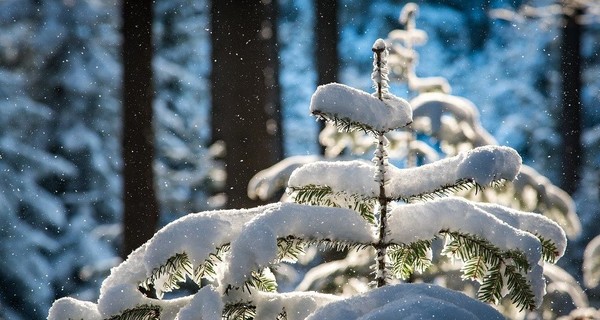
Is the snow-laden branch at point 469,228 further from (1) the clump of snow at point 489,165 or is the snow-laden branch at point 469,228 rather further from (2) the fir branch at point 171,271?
(2) the fir branch at point 171,271

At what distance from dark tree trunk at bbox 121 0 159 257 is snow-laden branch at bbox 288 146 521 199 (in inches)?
219

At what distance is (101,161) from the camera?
11484 mm

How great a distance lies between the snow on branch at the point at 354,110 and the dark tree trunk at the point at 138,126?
571cm

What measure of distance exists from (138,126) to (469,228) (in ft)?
19.8

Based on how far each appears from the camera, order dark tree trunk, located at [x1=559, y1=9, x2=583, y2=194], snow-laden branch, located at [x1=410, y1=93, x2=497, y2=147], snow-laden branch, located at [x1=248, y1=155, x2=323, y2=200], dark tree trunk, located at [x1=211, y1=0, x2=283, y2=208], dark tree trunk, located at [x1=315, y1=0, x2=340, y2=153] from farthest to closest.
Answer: dark tree trunk, located at [x1=559, y1=9, x2=583, y2=194]
dark tree trunk, located at [x1=315, y1=0, x2=340, y2=153]
dark tree trunk, located at [x1=211, y1=0, x2=283, y2=208]
snow-laden branch, located at [x1=248, y1=155, x2=323, y2=200]
snow-laden branch, located at [x1=410, y1=93, x2=497, y2=147]

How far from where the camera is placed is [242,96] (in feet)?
21.4

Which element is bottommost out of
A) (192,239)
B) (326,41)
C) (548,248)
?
(326,41)

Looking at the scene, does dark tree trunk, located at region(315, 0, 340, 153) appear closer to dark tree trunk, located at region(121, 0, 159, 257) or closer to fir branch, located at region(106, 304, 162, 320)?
dark tree trunk, located at region(121, 0, 159, 257)

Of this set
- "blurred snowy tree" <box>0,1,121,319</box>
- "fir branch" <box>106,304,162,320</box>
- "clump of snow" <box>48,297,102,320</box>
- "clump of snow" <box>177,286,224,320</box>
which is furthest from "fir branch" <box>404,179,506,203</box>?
"blurred snowy tree" <box>0,1,121,319</box>

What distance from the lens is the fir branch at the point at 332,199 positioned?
1.63 metres

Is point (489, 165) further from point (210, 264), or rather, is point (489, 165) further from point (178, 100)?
point (178, 100)

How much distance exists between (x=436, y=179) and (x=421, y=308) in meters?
0.39

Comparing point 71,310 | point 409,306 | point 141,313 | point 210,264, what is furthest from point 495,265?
point 71,310

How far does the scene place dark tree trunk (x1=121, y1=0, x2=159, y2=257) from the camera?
7000 mm
